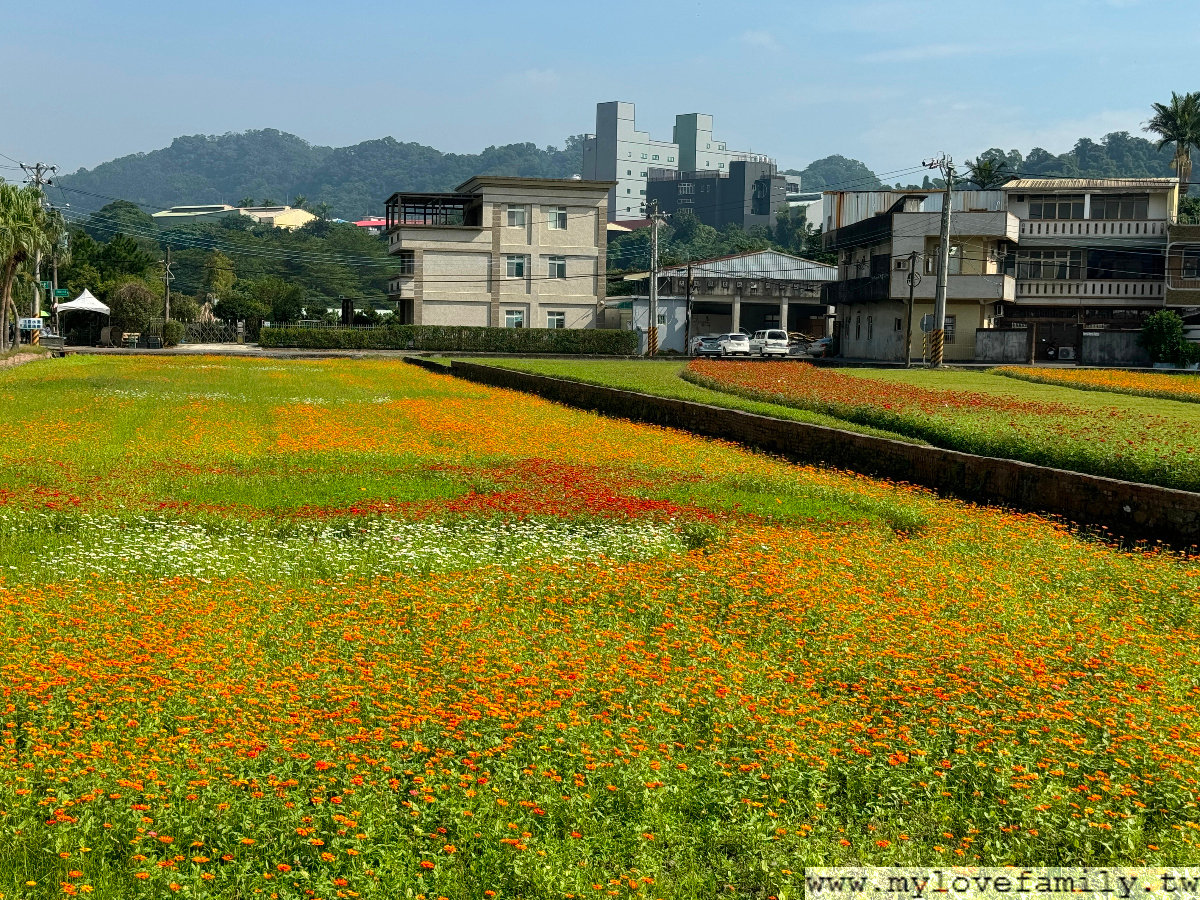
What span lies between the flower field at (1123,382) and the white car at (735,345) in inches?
991

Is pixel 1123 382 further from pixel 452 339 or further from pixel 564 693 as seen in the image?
pixel 452 339

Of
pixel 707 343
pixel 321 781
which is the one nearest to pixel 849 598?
pixel 321 781

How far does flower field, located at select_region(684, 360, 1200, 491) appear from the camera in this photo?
17.9 metres

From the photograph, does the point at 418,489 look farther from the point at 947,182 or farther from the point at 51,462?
the point at 947,182

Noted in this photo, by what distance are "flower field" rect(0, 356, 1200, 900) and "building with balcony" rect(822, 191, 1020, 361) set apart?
173ft

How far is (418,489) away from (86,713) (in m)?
10.3

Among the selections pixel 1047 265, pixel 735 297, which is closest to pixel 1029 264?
pixel 1047 265

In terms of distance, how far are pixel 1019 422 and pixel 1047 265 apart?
54533mm

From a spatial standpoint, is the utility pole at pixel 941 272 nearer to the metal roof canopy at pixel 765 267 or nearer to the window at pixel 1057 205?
the window at pixel 1057 205

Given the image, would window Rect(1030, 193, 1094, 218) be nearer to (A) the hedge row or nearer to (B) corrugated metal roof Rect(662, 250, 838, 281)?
(B) corrugated metal roof Rect(662, 250, 838, 281)

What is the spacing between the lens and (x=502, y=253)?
8788cm

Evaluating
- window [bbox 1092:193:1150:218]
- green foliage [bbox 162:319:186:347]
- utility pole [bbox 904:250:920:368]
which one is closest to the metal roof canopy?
window [bbox 1092:193:1150:218]

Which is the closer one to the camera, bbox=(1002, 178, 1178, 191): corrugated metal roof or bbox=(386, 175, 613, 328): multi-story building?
bbox=(1002, 178, 1178, 191): corrugated metal roof

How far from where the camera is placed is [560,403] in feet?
127
